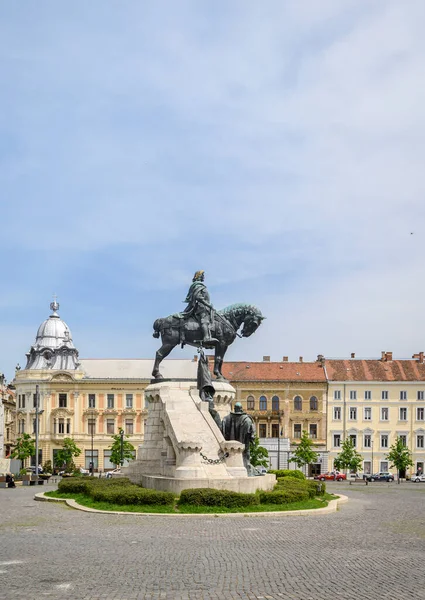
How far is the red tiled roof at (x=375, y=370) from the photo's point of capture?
85.1m

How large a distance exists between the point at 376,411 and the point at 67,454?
3261 centimetres

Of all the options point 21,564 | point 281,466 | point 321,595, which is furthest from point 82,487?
point 281,466

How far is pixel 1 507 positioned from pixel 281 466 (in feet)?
185

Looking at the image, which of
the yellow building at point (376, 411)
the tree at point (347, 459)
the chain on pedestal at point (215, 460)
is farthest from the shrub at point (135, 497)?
the yellow building at point (376, 411)

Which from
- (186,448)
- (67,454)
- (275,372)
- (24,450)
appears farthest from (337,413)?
(186,448)

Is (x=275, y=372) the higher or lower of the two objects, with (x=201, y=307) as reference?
lower

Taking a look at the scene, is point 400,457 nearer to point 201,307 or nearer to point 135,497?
point 201,307

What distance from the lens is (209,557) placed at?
16.2 m

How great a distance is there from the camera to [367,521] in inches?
953

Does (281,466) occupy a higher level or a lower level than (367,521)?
lower

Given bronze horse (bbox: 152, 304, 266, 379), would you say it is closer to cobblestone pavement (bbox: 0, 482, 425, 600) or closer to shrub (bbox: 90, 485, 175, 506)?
shrub (bbox: 90, 485, 175, 506)

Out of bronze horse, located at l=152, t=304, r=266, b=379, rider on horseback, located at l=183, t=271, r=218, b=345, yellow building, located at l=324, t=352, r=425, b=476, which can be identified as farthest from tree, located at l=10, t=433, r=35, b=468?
rider on horseback, located at l=183, t=271, r=218, b=345

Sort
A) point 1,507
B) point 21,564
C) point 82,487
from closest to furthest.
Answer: point 21,564, point 1,507, point 82,487

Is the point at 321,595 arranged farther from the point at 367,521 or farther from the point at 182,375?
the point at 182,375
